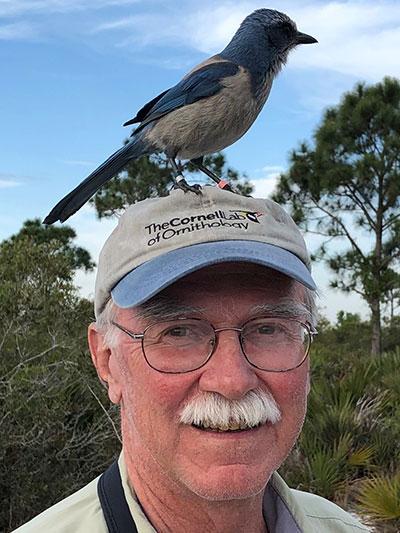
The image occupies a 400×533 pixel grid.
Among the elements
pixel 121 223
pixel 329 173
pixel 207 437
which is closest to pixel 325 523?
pixel 207 437

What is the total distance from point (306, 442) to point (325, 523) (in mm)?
6402

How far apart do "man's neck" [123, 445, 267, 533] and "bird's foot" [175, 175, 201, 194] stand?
2.15ft

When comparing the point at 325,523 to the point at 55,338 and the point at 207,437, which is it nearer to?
the point at 207,437

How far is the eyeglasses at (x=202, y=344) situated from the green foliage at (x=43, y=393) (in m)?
5.41

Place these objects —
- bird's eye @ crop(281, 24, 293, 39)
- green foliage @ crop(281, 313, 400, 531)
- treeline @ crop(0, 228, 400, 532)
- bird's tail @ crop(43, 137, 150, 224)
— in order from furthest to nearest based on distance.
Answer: treeline @ crop(0, 228, 400, 532), green foliage @ crop(281, 313, 400, 531), bird's eye @ crop(281, 24, 293, 39), bird's tail @ crop(43, 137, 150, 224)

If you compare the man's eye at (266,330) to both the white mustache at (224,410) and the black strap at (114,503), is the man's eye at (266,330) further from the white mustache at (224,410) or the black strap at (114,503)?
the black strap at (114,503)

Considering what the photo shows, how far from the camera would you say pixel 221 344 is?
5.72 feet

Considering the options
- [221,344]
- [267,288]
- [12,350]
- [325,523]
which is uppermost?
[12,350]

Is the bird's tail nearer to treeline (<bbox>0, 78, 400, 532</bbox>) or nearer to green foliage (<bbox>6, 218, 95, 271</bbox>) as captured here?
treeline (<bbox>0, 78, 400, 532</bbox>)

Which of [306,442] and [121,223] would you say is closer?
[121,223]

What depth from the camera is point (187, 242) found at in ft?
5.99

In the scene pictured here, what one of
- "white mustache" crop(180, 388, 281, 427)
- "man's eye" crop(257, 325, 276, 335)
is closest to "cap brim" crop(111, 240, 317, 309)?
"man's eye" crop(257, 325, 276, 335)

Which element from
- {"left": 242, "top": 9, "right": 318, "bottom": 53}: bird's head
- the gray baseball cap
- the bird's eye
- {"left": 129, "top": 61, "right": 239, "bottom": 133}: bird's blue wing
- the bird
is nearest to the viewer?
the gray baseball cap

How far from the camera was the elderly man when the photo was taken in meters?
1.72
